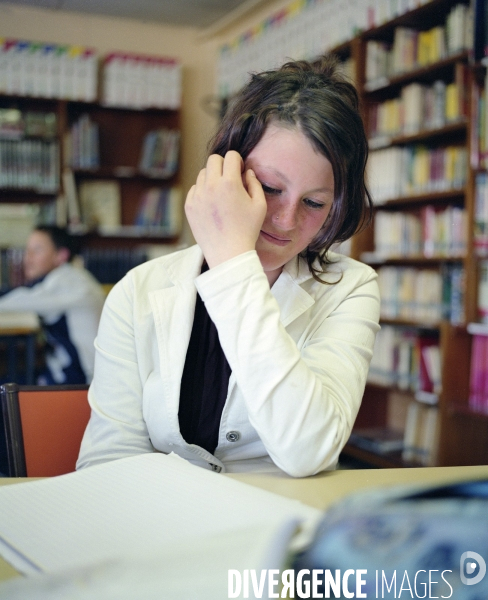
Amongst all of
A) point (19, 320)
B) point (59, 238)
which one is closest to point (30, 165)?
point (59, 238)

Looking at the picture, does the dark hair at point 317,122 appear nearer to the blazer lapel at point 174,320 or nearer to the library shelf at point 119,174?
the blazer lapel at point 174,320

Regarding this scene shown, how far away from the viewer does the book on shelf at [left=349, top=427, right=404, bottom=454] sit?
335 cm

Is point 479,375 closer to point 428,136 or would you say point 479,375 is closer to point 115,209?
point 428,136

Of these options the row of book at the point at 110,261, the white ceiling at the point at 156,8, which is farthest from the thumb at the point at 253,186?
the white ceiling at the point at 156,8

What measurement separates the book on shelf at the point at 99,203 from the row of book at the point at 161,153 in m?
0.30

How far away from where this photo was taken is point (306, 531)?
34 cm

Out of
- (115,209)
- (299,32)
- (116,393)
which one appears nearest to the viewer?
(116,393)

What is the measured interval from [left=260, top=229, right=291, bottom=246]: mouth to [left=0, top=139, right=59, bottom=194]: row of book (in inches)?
161

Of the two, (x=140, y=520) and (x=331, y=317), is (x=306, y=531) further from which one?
(x=331, y=317)

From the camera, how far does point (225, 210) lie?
3.01 feet

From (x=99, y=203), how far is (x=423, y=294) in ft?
9.08

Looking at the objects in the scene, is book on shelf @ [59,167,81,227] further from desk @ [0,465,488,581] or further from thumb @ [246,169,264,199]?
desk @ [0,465,488,581]

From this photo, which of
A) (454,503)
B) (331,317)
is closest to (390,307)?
(331,317)

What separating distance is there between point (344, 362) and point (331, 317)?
13 centimetres
